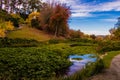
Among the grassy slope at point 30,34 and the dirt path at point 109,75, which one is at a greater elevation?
the grassy slope at point 30,34

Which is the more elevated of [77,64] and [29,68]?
[29,68]

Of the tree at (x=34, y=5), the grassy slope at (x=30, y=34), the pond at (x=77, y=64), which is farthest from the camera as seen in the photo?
the tree at (x=34, y=5)

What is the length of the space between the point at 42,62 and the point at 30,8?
5911 cm

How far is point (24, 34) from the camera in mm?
51469

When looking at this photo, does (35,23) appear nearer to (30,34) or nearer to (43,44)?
(30,34)

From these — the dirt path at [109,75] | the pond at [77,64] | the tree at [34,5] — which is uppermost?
the tree at [34,5]

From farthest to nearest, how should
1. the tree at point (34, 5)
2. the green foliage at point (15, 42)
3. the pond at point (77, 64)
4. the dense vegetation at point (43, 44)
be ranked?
the tree at point (34, 5) → the green foliage at point (15, 42) → the pond at point (77, 64) → the dense vegetation at point (43, 44)

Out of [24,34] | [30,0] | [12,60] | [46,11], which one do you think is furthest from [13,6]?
[12,60]

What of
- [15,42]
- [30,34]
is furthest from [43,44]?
[30,34]

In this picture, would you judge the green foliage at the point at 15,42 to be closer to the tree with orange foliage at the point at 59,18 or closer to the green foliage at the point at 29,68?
the tree with orange foliage at the point at 59,18

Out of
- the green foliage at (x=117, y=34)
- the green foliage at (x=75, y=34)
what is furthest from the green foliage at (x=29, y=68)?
the green foliage at (x=75, y=34)

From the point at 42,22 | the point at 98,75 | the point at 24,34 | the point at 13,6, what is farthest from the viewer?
the point at 13,6

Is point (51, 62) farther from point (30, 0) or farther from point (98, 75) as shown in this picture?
point (30, 0)

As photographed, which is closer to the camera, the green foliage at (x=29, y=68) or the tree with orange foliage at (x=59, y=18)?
the green foliage at (x=29, y=68)
